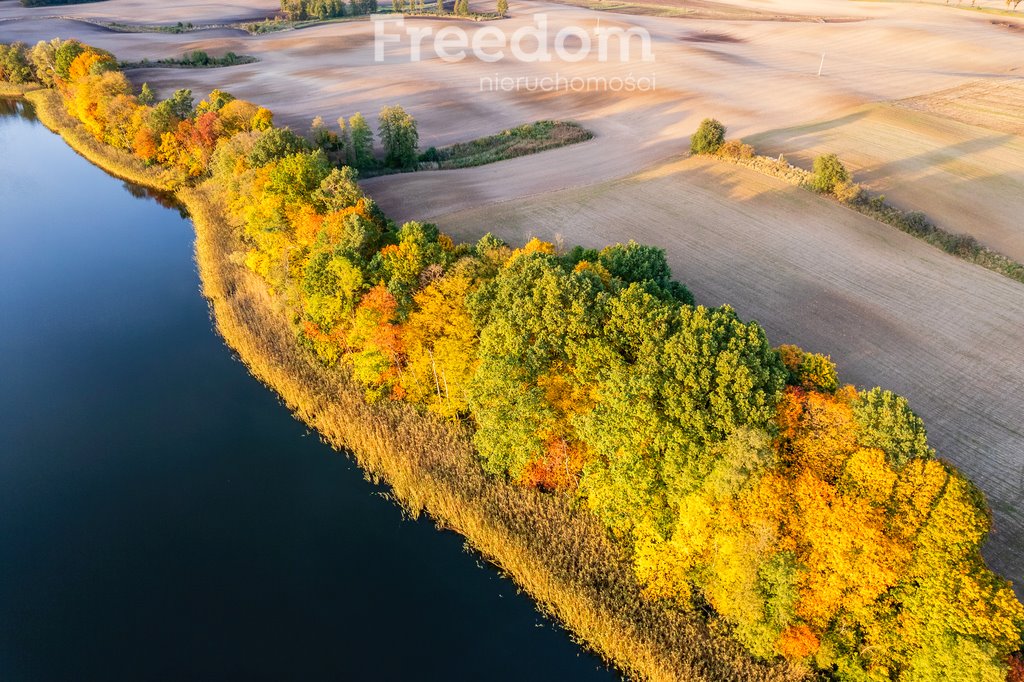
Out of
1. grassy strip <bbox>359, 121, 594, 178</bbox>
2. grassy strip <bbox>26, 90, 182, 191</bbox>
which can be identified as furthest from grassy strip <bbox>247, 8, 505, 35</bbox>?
grassy strip <bbox>359, 121, 594, 178</bbox>

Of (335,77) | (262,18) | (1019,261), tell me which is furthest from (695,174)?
(262,18)

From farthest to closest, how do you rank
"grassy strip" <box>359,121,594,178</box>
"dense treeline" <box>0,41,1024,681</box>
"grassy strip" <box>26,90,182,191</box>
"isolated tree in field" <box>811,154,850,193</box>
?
"grassy strip" <box>26,90,182,191</box> → "grassy strip" <box>359,121,594,178</box> → "isolated tree in field" <box>811,154,850,193</box> → "dense treeline" <box>0,41,1024,681</box>

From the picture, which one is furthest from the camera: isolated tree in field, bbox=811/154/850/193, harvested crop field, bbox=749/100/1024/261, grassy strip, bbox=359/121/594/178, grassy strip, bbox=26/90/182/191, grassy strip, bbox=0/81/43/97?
grassy strip, bbox=0/81/43/97

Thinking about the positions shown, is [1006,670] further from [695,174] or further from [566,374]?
[695,174]

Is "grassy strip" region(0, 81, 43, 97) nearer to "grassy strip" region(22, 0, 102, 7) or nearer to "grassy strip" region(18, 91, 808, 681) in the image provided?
"grassy strip" region(22, 0, 102, 7)

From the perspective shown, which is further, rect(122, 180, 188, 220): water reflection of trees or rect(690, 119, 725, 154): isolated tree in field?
rect(122, 180, 188, 220): water reflection of trees

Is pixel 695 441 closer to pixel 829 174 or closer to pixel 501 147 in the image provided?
pixel 829 174
